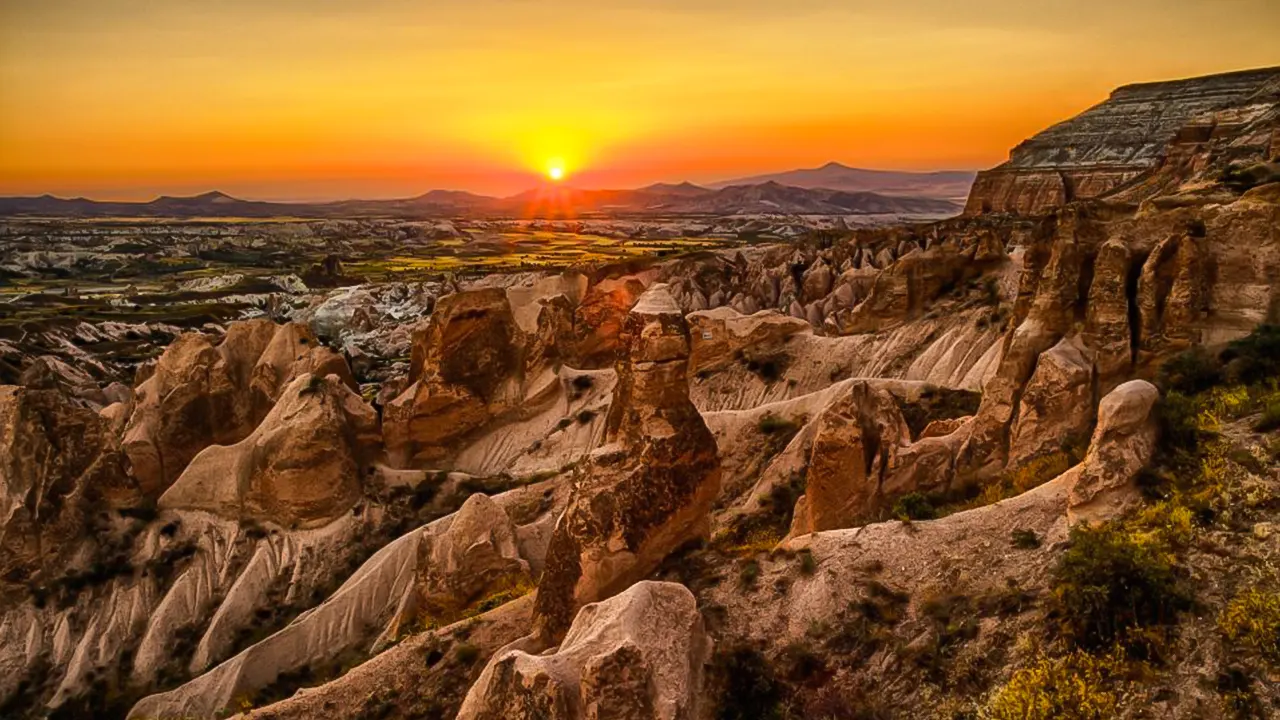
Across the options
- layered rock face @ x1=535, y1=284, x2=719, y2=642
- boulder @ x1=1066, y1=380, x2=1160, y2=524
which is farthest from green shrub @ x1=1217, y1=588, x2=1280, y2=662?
layered rock face @ x1=535, y1=284, x2=719, y2=642

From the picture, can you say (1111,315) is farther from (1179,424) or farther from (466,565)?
(466,565)

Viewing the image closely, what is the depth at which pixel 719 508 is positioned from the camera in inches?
938

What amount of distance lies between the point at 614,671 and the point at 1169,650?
6.34 metres

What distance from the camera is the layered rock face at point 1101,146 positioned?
87875 millimetres

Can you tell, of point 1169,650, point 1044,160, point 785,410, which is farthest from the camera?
point 1044,160

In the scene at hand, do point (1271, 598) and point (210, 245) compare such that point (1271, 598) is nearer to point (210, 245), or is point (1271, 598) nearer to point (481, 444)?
point (481, 444)

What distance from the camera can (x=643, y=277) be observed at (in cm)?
6594

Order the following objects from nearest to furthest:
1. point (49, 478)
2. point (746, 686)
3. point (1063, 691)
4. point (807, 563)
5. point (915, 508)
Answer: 1. point (1063, 691)
2. point (746, 686)
3. point (807, 563)
4. point (915, 508)
5. point (49, 478)

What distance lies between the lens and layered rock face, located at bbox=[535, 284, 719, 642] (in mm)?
14172

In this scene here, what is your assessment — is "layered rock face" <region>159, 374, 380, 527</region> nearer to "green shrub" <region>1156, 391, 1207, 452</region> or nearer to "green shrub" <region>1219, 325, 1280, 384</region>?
"green shrub" <region>1156, 391, 1207, 452</region>

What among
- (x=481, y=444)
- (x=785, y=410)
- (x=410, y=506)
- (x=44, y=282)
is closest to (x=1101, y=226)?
(x=785, y=410)

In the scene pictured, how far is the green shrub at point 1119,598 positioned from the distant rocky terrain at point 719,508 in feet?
A: 0.14

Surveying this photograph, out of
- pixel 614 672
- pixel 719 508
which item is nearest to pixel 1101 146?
pixel 719 508

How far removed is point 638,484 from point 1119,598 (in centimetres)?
777
